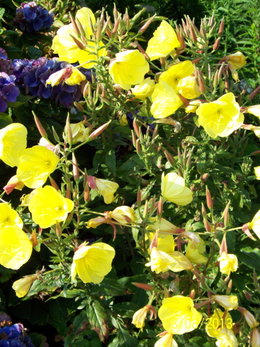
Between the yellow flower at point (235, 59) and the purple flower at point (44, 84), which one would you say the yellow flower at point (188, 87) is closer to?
the yellow flower at point (235, 59)

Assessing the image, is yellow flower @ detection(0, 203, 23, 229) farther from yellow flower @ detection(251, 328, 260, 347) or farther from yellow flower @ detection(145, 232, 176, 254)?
yellow flower @ detection(251, 328, 260, 347)

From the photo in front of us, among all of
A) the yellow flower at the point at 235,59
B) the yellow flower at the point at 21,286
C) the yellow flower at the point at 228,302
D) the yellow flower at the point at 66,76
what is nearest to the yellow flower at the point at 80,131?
the yellow flower at the point at 66,76

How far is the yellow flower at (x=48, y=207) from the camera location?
5.08 feet

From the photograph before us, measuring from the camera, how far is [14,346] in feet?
6.75

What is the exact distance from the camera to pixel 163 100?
191 centimetres

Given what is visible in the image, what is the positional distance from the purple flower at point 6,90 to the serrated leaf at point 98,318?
1.03 m

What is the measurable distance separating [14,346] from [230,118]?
1182 mm

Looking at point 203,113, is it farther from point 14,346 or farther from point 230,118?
point 14,346

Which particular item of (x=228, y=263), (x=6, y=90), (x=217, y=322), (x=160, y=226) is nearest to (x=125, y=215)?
(x=160, y=226)

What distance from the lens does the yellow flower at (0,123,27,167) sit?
1.66 meters

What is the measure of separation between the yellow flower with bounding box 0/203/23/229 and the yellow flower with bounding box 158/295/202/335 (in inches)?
19.8

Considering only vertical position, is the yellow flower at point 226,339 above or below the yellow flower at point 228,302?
below

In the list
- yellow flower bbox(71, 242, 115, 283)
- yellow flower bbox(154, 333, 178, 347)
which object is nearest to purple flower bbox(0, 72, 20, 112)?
yellow flower bbox(71, 242, 115, 283)

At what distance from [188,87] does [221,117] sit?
0.54 feet
